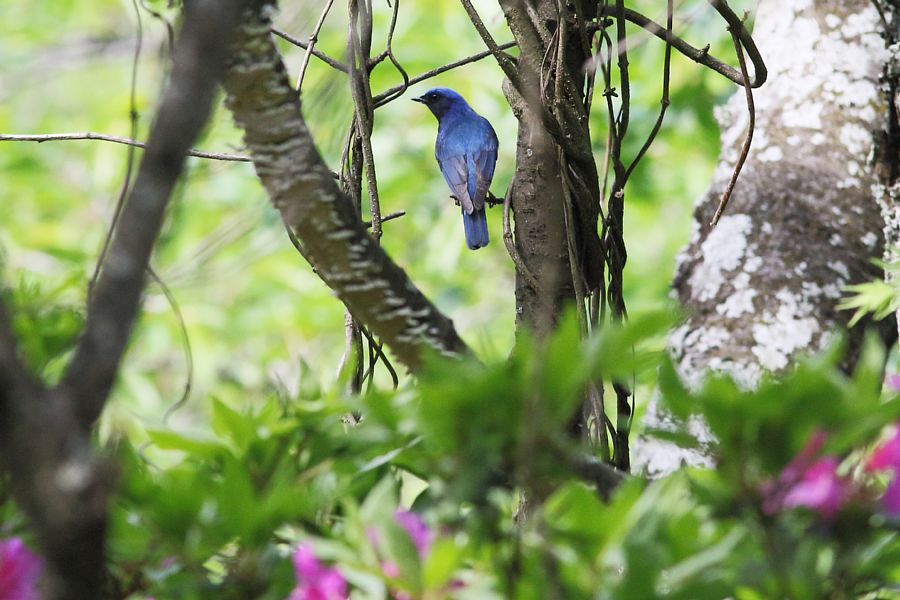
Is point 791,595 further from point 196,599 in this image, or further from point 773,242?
point 773,242

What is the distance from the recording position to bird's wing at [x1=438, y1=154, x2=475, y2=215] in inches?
137

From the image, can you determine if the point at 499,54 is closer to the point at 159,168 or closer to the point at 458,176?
the point at 159,168

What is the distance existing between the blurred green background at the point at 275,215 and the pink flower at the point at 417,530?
11.8 ft

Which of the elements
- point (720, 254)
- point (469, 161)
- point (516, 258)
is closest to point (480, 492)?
point (516, 258)

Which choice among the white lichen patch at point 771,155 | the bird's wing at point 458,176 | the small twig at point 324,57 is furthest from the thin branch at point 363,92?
the bird's wing at point 458,176

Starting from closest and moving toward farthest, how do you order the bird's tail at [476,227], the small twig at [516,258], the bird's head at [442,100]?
the small twig at [516,258] < the bird's tail at [476,227] < the bird's head at [442,100]

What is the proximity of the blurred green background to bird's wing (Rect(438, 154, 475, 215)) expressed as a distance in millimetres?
870

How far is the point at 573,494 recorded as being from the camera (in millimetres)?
705

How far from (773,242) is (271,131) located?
1.44m

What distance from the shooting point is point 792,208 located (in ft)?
6.79

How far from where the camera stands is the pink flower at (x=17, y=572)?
2.46ft

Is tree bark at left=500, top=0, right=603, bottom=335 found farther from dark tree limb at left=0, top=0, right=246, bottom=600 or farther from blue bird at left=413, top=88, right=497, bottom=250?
blue bird at left=413, top=88, right=497, bottom=250

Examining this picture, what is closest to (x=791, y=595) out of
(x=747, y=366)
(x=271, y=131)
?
(x=271, y=131)

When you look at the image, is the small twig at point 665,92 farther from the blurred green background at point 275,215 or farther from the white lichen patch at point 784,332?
the blurred green background at point 275,215
